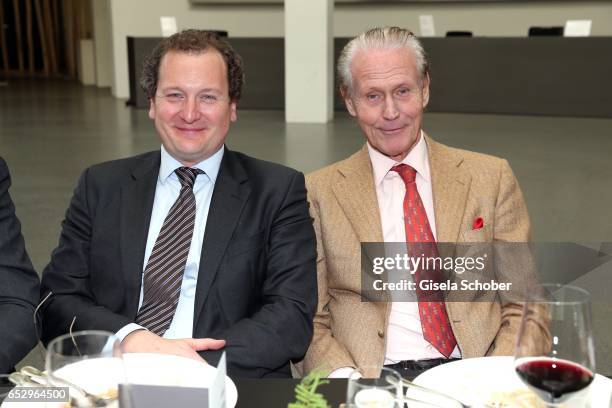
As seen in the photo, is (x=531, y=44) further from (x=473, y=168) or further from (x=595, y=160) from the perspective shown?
(x=473, y=168)

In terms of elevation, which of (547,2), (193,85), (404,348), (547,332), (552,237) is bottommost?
(552,237)

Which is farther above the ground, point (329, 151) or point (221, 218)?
point (221, 218)

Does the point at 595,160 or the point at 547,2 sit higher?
the point at 547,2

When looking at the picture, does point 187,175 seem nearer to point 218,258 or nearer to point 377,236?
point 218,258

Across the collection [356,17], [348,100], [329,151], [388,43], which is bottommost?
[329,151]

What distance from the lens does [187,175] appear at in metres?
2.18

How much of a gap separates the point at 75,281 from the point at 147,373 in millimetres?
995

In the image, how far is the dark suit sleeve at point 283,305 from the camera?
1920 mm

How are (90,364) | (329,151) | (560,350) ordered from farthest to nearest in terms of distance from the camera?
(329,151) < (560,350) < (90,364)

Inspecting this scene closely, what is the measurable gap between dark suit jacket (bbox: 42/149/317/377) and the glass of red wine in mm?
1026

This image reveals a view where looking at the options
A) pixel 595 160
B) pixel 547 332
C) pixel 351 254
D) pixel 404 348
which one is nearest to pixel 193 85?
pixel 351 254

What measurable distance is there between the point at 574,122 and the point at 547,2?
3.15m

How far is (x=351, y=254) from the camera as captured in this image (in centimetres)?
222

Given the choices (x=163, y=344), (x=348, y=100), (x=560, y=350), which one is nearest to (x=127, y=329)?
(x=163, y=344)
